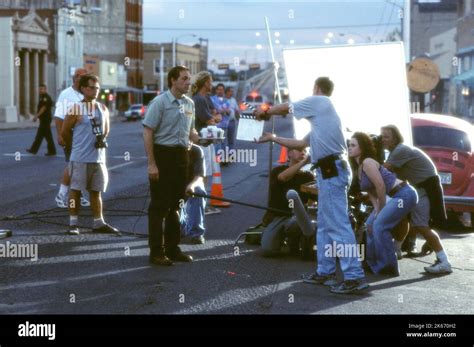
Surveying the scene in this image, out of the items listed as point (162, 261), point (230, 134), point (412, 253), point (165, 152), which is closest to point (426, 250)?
point (412, 253)

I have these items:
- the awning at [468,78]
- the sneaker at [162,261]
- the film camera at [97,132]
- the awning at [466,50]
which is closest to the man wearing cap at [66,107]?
the film camera at [97,132]

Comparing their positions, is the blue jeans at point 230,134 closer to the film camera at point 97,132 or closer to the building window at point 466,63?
the film camera at point 97,132

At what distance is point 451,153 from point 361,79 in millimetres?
1601

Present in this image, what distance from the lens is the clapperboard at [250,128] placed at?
9812 mm

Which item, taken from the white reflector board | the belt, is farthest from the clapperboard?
the white reflector board

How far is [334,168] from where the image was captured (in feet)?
29.5

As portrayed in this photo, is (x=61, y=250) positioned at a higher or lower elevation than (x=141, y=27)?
lower

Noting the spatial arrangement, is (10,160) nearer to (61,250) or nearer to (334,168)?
(61,250)

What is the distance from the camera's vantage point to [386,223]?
10.2 metres

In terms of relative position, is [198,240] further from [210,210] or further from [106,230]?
[210,210]

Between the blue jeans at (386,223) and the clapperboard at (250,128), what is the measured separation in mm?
1525

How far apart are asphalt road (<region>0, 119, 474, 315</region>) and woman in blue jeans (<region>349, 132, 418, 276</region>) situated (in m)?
0.25
